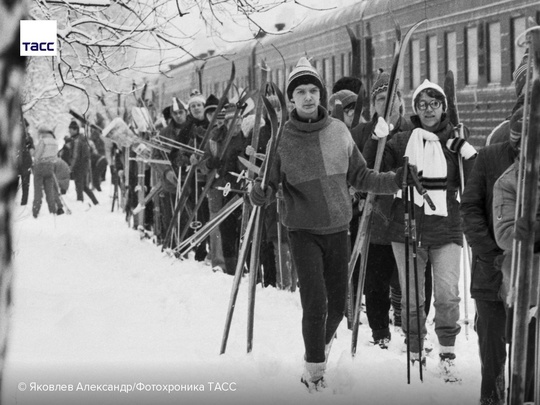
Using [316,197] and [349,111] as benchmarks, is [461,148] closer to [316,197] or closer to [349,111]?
[316,197]

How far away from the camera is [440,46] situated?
46.9 ft

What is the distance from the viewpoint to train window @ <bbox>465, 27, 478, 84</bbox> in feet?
43.5

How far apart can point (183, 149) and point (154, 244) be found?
259cm

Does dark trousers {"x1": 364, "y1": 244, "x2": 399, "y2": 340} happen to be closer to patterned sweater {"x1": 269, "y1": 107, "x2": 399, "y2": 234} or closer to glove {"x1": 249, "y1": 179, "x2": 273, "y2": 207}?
patterned sweater {"x1": 269, "y1": 107, "x2": 399, "y2": 234}

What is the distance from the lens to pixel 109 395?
4.31 metres

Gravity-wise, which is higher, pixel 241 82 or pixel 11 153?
pixel 241 82

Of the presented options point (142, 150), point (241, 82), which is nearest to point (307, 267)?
point (142, 150)

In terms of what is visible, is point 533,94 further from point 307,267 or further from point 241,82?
point 241,82

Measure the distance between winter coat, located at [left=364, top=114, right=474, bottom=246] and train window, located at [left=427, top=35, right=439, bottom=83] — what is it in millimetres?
9289

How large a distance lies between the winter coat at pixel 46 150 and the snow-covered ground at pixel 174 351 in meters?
7.76

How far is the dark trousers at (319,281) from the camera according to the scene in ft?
14.5

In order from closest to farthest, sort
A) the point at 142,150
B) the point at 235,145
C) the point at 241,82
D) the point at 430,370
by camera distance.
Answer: the point at 430,370 → the point at 235,145 → the point at 142,150 → the point at 241,82

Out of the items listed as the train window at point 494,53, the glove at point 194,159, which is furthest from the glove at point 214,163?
the train window at point 494,53

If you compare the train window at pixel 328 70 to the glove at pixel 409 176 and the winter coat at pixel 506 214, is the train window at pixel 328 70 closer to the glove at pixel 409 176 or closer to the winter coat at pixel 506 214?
the glove at pixel 409 176
